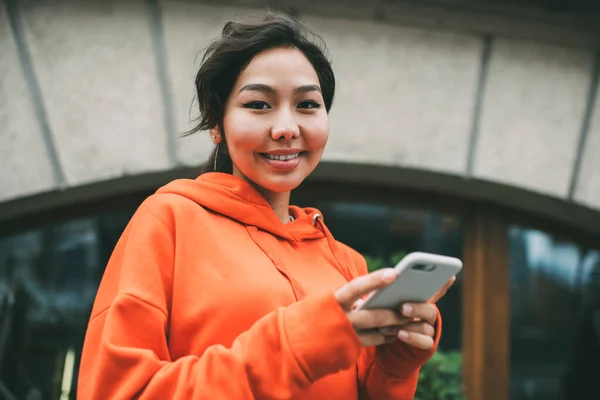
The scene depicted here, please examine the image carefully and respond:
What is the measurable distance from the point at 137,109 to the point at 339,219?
1326 millimetres

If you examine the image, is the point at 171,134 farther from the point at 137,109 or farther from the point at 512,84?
the point at 512,84

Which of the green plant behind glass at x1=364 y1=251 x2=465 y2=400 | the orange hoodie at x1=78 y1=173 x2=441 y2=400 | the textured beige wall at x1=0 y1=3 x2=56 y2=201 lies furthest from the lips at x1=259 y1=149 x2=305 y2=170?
the textured beige wall at x1=0 y1=3 x2=56 y2=201

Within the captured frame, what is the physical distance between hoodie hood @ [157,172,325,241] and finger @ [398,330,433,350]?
0.43 meters

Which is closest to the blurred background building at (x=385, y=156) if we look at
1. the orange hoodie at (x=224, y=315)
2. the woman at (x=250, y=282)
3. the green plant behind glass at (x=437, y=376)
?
the green plant behind glass at (x=437, y=376)

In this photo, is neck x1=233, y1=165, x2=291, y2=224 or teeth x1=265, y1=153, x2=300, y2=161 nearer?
teeth x1=265, y1=153, x2=300, y2=161

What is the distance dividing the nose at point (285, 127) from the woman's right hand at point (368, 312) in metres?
0.45

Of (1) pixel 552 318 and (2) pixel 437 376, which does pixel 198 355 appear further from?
(1) pixel 552 318

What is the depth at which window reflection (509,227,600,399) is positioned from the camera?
148 inches

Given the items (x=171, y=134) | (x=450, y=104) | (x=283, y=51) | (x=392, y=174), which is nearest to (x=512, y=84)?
(x=450, y=104)

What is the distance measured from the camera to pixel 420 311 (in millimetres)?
1231

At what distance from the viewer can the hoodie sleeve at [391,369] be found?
1403 mm

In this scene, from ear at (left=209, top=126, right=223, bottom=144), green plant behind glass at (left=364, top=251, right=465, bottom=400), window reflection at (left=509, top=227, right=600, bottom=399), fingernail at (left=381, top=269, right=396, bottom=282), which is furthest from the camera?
window reflection at (left=509, top=227, right=600, bottom=399)

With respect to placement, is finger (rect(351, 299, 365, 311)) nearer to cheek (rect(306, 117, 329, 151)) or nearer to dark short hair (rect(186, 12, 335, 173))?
cheek (rect(306, 117, 329, 151))

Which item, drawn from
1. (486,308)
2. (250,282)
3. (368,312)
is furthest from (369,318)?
(486,308)
